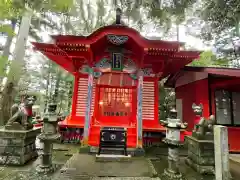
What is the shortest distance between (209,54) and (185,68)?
8823 millimetres

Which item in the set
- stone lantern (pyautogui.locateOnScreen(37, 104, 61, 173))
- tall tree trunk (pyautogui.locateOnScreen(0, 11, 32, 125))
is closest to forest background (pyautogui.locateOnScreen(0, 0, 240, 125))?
tall tree trunk (pyautogui.locateOnScreen(0, 11, 32, 125))

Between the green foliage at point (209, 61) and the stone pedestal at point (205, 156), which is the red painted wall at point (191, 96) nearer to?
the stone pedestal at point (205, 156)

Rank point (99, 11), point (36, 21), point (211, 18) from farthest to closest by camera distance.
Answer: point (99, 11), point (36, 21), point (211, 18)

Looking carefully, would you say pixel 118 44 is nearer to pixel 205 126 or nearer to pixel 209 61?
pixel 205 126

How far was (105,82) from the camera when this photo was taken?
6.83 m

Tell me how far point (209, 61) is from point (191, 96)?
8.39m

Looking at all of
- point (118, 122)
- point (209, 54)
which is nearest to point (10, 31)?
point (118, 122)

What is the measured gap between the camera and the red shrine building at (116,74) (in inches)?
209

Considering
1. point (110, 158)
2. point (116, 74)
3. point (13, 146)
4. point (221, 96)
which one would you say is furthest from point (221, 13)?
point (13, 146)

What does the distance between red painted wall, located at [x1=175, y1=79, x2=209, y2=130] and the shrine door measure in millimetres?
3219

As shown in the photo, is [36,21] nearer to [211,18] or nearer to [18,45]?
[18,45]

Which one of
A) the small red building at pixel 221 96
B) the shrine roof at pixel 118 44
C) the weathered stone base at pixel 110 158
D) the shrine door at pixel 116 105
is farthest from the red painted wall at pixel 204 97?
the weathered stone base at pixel 110 158

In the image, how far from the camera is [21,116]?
4273 mm

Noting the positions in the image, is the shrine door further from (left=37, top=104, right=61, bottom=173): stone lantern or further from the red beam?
the red beam
